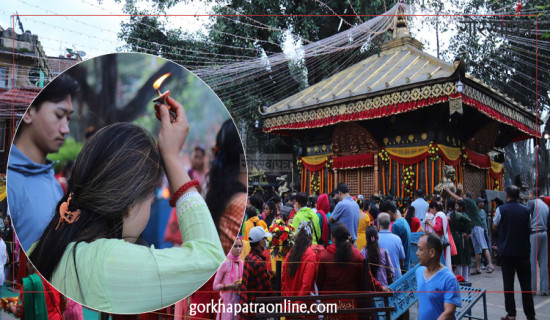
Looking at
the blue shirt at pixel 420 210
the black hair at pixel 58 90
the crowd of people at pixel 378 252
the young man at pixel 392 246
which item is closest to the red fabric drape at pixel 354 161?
the crowd of people at pixel 378 252

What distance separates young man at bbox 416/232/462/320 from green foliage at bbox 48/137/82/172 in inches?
110

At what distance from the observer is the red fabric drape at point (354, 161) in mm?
12570

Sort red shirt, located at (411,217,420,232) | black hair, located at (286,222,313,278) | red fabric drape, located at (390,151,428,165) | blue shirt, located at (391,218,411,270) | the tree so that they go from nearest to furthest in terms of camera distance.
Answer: black hair, located at (286,222,313,278) < blue shirt, located at (391,218,411,270) < red shirt, located at (411,217,420,232) < red fabric drape, located at (390,151,428,165) < the tree

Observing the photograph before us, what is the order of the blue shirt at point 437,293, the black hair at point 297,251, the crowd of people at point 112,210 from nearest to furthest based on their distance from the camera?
1. the crowd of people at point 112,210
2. the blue shirt at point 437,293
3. the black hair at point 297,251

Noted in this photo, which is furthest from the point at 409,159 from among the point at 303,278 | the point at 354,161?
the point at 303,278

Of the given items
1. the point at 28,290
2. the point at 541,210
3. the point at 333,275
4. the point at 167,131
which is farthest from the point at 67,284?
the point at 541,210

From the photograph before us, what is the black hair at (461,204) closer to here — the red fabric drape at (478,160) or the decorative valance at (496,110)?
the decorative valance at (496,110)

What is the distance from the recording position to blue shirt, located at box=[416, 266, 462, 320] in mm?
3305

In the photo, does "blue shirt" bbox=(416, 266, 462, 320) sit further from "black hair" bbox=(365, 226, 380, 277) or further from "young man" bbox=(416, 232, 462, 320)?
"black hair" bbox=(365, 226, 380, 277)

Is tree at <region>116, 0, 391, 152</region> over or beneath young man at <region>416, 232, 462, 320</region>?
over

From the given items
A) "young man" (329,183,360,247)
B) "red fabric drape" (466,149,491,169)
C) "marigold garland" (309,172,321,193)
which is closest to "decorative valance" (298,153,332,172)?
"marigold garland" (309,172,321,193)

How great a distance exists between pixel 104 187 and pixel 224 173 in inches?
19.8

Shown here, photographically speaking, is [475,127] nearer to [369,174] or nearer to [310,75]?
[369,174]

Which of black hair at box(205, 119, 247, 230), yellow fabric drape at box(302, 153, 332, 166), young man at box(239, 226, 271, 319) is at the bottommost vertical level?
young man at box(239, 226, 271, 319)
